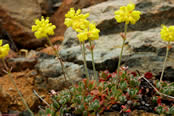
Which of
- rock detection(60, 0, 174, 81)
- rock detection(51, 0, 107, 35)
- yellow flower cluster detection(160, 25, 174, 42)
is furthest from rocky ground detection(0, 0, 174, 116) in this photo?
rock detection(51, 0, 107, 35)

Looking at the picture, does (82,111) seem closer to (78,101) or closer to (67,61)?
(78,101)

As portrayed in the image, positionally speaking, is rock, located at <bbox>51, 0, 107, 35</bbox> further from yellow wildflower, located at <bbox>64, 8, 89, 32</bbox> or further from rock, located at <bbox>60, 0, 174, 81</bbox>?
yellow wildflower, located at <bbox>64, 8, 89, 32</bbox>

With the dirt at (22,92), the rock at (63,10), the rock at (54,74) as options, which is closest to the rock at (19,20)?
the rock at (63,10)

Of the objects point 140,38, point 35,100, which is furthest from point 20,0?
point 140,38

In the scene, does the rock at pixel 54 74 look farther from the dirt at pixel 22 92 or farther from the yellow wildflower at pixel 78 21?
the yellow wildflower at pixel 78 21

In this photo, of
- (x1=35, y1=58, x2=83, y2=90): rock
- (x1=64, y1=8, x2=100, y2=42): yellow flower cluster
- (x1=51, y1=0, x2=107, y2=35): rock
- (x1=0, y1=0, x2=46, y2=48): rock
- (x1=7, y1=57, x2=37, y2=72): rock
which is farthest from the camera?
(x1=51, y1=0, x2=107, y2=35): rock

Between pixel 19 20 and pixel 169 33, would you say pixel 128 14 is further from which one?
pixel 19 20
